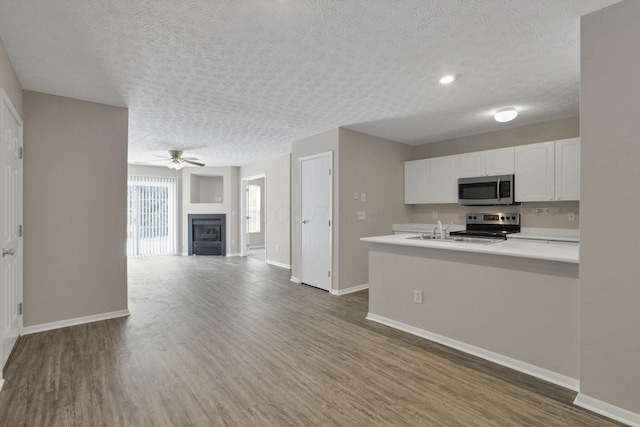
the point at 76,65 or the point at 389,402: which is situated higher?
the point at 76,65

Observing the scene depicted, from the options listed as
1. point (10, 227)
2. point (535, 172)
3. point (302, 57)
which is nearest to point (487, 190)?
point (535, 172)

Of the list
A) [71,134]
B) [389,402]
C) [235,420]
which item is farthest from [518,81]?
[71,134]

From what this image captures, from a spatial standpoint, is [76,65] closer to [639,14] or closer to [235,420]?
[235,420]

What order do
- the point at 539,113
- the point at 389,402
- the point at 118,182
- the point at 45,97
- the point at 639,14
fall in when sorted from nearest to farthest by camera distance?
the point at 639,14 → the point at 389,402 → the point at 45,97 → the point at 118,182 → the point at 539,113

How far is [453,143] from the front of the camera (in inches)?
206

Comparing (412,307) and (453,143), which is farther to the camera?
(453,143)

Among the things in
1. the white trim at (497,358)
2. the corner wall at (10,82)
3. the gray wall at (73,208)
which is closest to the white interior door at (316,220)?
the white trim at (497,358)

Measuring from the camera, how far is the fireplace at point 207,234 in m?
8.34

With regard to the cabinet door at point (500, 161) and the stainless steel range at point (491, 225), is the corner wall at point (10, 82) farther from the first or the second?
the cabinet door at point (500, 161)

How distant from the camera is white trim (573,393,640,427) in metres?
1.73

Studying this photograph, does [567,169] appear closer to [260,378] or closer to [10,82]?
[260,378]

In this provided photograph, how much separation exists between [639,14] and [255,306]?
4.17m

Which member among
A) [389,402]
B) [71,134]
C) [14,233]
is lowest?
[389,402]

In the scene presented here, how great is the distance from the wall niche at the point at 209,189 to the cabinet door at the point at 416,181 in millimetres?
5764
